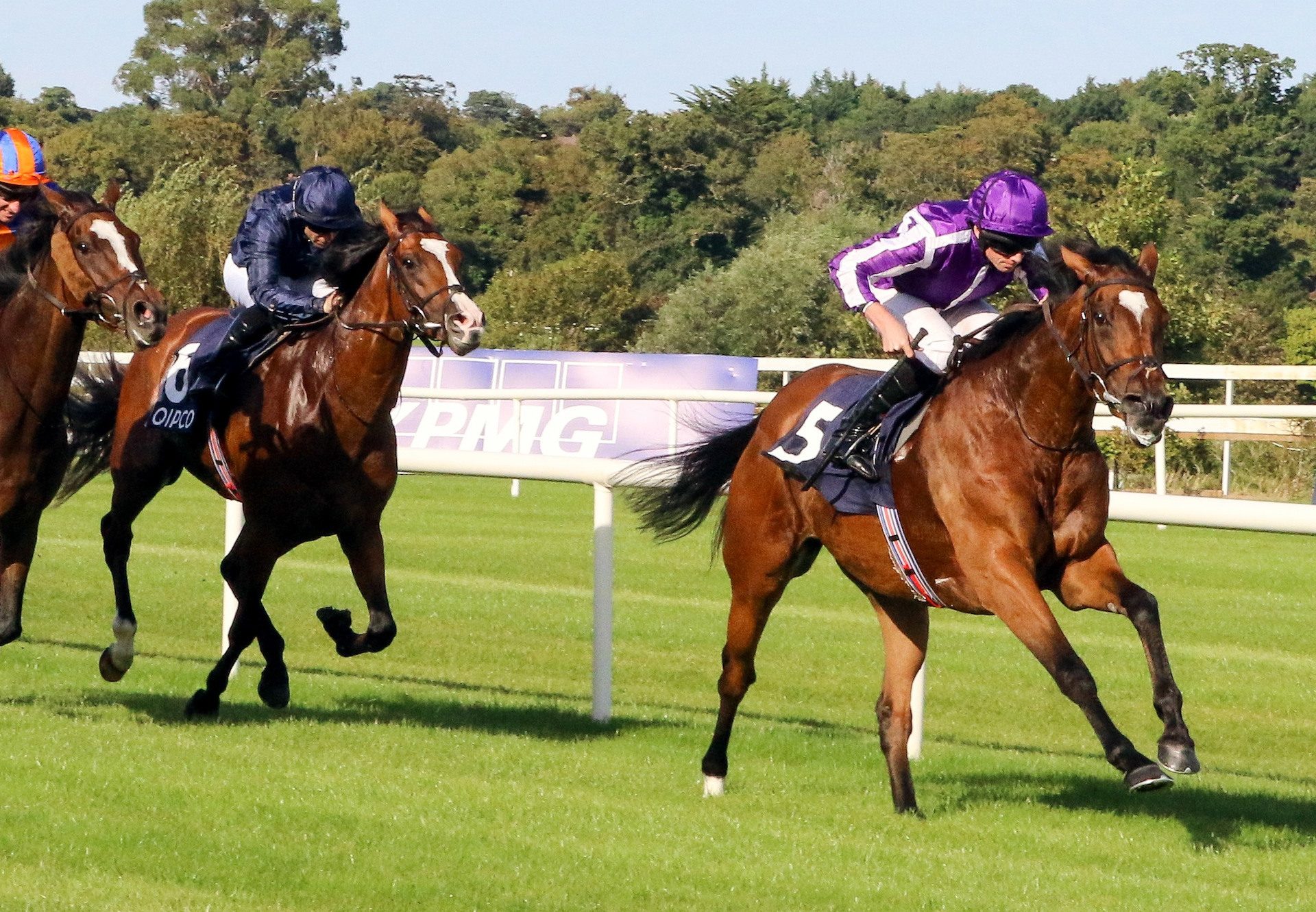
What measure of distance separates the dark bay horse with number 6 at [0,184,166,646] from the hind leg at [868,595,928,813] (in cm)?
253

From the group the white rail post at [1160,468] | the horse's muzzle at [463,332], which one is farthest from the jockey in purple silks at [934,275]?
the white rail post at [1160,468]

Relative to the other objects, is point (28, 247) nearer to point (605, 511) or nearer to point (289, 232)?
point (289, 232)

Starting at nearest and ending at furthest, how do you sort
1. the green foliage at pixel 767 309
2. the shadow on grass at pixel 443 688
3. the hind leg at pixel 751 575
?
the hind leg at pixel 751 575, the shadow on grass at pixel 443 688, the green foliage at pixel 767 309

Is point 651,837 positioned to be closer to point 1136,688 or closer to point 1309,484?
point 1136,688

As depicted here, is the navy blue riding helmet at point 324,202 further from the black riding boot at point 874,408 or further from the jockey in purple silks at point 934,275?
the black riding boot at point 874,408

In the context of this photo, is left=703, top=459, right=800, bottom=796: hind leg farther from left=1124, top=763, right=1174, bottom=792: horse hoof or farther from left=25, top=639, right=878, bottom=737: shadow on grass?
left=1124, top=763, right=1174, bottom=792: horse hoof

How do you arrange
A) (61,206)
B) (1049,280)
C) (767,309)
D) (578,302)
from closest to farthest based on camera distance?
1. (1049,280)
2. (61,206)
3. (767,309)
4. (578,302)

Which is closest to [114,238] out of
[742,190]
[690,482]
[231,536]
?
[231,536]

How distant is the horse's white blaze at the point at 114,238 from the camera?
5.69 metres

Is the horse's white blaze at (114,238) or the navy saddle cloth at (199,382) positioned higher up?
the horse's white blaze at (114,238)

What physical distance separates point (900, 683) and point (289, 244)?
8.90ft

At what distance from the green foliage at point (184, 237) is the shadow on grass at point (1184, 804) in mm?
25175

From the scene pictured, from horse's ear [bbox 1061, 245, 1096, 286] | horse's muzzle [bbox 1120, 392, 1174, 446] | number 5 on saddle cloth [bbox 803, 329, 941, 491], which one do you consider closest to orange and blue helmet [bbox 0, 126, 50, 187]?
number 5 on saddle cloth [bbox 803, 329, 941, 491]

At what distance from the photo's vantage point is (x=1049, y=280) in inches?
187
